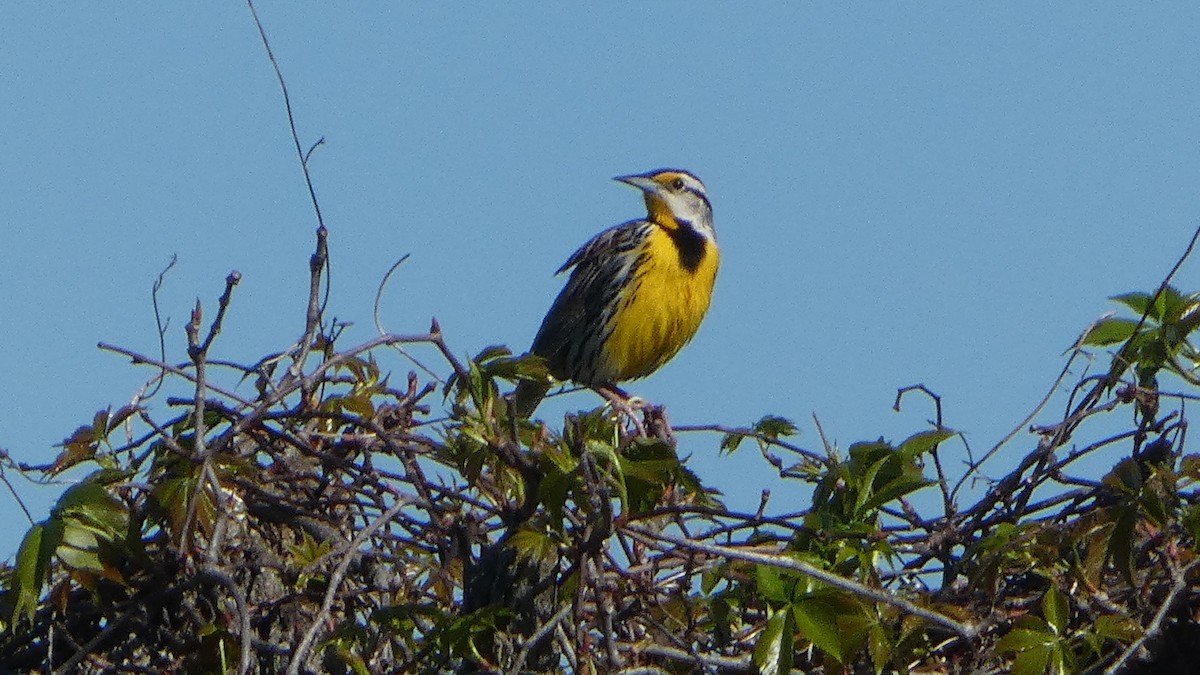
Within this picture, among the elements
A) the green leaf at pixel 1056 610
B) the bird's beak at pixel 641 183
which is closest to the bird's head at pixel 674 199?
the bird's beak at pixel 641 183

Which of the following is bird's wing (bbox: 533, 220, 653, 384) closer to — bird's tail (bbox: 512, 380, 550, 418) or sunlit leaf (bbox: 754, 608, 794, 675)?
bird's tail (bbox: 512, 380, 550, 418)

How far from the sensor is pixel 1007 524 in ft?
10.1

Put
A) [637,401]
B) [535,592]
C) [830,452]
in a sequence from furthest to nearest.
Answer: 1. [637,401]
2. [830,452]
3. [535,592]

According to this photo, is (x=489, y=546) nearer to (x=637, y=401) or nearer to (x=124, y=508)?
(x=124, y=508)

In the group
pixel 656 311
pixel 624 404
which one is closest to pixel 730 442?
pixel 624 404

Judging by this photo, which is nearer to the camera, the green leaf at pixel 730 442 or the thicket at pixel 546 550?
the thicket at pixel 546 550

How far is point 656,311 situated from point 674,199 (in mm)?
685

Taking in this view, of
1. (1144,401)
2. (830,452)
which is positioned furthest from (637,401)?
(1144,401)

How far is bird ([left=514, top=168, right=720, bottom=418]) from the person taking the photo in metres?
7.07

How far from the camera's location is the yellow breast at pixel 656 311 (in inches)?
278

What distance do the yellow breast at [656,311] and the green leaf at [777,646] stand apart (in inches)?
173

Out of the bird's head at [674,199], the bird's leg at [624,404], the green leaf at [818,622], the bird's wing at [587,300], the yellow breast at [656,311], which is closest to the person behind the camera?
the green leaf at [818,622]

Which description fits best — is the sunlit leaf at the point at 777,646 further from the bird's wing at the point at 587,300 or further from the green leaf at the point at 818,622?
the bird's wing at the point at 587,300

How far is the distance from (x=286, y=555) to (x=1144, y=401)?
1680 mm
